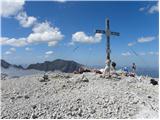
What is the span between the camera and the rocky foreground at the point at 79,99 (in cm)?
1778

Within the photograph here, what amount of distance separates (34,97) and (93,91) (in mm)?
3391

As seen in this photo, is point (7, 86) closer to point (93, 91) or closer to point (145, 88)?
point (93, 91)

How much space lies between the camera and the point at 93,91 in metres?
21.2

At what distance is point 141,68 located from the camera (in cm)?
3972

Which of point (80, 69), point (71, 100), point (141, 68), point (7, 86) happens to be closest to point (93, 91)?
point (71, 100)

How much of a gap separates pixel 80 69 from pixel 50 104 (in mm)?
12420

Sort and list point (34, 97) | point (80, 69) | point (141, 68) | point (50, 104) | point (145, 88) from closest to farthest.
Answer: point (50, 104)
point (34, 97)
point (145, 88)
point (80, 69)
point (141, 68)

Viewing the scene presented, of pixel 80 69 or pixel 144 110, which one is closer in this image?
pixel 144 110

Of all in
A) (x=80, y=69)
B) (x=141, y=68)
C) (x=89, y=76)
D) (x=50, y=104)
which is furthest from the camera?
(x=141, y=68)

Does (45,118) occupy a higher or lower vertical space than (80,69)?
lower

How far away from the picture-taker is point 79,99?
19.5 metres

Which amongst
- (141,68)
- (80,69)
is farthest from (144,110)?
(141,68)

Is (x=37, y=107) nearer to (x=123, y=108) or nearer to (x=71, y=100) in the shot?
(x=71, y=100)

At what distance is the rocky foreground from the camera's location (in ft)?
58.3
